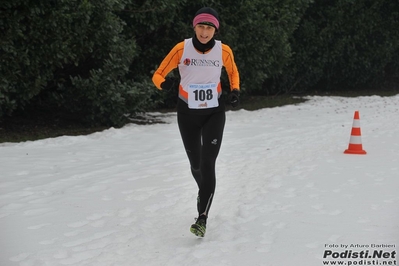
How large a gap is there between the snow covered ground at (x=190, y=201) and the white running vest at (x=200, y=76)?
119cm

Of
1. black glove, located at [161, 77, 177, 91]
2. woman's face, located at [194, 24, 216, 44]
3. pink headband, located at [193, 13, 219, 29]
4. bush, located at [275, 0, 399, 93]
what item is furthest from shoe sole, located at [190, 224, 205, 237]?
bush, located at [275, 0, 399, 93]

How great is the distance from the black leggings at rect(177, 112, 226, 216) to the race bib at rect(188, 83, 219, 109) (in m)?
0.11

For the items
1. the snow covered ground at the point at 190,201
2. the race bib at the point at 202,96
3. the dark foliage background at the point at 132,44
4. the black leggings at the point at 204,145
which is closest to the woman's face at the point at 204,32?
the race bib at the point at 202,96

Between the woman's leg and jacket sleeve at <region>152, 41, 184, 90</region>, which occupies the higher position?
jacket sleeve at <region>152, 41, 184, 90</region>

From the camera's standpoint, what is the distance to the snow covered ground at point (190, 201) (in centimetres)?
562

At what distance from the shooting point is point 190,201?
7.60 m

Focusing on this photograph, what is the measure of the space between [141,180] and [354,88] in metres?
16.7

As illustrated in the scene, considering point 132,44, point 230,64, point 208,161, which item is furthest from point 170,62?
point 132,44

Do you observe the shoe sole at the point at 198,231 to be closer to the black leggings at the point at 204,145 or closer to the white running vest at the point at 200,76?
the black leggings at the point at 204,145

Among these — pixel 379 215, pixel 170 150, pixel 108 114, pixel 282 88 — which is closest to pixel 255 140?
A: pixel 170 150

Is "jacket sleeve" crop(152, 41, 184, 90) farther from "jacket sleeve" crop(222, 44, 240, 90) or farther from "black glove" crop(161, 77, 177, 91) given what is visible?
"jacket sleeve" crop(222, 44, 240, 90)

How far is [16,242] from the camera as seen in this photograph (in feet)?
19.3

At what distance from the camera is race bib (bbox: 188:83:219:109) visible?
6172 millimetres

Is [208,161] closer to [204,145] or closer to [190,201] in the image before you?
[204,145]
